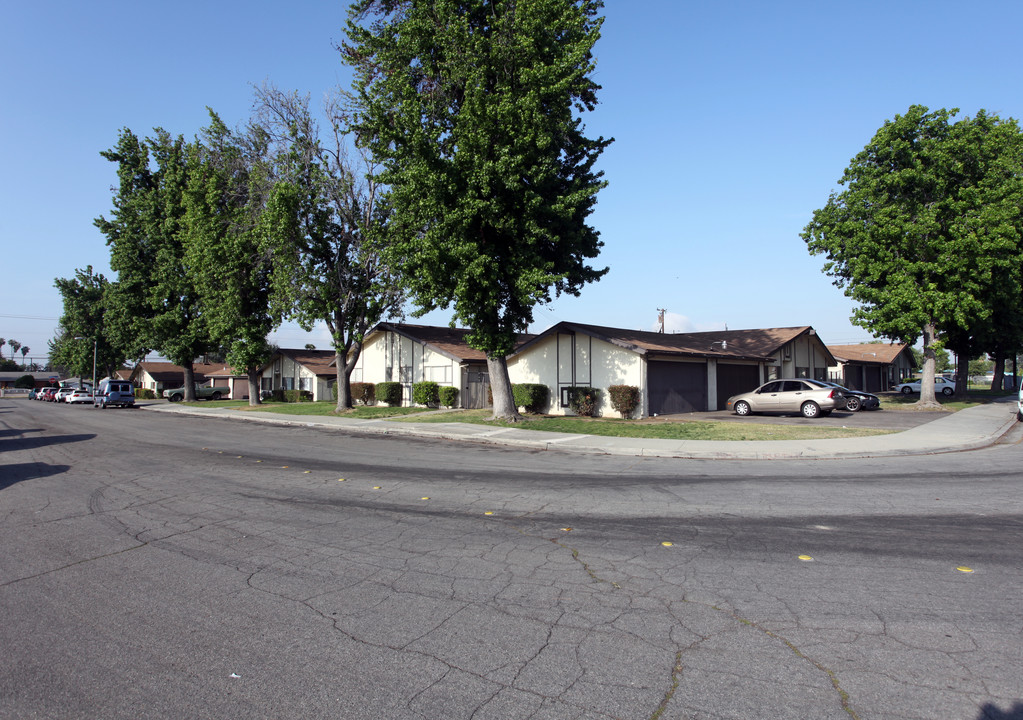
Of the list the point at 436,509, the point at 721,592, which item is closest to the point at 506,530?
the point at 436,509

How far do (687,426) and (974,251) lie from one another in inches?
727

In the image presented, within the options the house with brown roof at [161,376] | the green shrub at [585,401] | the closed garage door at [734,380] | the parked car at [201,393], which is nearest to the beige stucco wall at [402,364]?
the green shrub at [585,401]

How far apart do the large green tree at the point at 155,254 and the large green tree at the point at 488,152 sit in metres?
26.9

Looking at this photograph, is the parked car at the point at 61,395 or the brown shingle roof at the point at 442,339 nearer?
the brown shingle roof at the point at 442,339

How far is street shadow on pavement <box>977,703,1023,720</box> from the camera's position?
→ 3104mm

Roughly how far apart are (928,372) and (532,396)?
21167 millimetres

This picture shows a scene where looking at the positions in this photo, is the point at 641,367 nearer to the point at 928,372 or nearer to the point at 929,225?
the point at 929,225

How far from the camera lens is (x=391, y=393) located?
3697 centimetres

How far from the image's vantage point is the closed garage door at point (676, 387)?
2586 cm

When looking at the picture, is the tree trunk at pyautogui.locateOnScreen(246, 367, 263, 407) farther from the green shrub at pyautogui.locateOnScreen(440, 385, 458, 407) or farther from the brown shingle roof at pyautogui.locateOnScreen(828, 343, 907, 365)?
the brown shingle roof at pyautogui.locateOnScreen(828, 343, 907, 365)

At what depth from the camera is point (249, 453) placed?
49.8 feet

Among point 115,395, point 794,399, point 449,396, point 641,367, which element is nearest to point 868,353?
point 794,399

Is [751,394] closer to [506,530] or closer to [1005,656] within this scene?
[506,530]

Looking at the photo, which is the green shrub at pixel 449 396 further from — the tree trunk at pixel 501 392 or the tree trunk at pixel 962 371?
the tree trunk at pixel 962 371
